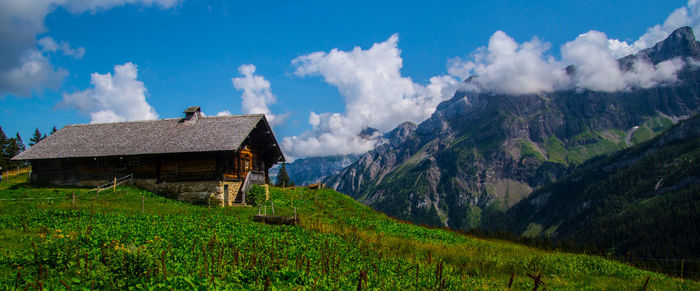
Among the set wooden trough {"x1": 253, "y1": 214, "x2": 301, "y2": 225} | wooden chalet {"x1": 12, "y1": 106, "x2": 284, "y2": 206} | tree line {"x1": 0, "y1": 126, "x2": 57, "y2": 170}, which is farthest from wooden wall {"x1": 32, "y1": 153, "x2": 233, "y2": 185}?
tree line {"x1": 0, "y1": 126, "x2": 57, "y2": 170}

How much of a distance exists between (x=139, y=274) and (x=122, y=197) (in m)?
26.7

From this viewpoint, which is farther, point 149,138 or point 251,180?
point 251,180

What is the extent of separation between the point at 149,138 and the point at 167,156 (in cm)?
397

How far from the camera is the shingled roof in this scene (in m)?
36.4

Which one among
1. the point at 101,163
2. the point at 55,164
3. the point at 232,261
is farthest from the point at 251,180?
the point at 232,261

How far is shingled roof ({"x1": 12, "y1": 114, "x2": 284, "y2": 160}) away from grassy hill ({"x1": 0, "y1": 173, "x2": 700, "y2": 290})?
12.5 meters

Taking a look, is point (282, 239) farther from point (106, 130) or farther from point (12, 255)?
point (106, 130)

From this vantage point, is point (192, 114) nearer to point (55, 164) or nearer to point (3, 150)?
point (55, 164)

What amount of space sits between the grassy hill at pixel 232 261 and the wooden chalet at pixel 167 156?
11.8 metres

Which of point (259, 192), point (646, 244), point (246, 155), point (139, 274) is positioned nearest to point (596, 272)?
point (139, 274)

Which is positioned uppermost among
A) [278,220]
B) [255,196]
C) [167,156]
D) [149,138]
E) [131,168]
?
[149,138]

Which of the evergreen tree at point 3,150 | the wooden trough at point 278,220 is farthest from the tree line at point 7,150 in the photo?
the wooden trough at point 278,220

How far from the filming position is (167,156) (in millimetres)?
36844

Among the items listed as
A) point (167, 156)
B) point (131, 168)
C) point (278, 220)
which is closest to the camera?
point (278, 220)
